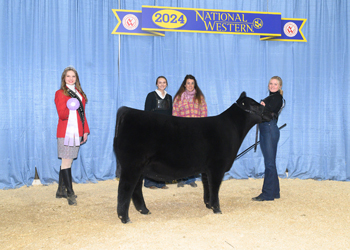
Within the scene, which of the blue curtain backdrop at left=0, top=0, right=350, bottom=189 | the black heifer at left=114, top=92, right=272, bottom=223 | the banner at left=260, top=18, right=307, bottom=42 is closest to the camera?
the black heifer at left=114, top=92, right=272, bottom=223

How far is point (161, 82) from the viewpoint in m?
4.36

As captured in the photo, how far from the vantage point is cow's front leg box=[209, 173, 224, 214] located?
3078mm

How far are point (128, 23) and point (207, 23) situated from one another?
139 cm

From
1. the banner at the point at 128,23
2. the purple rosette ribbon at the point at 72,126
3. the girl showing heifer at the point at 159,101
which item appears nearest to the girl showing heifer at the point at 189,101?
the girl showing heifer at the point at 159,101

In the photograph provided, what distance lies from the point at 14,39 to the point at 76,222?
326 cm

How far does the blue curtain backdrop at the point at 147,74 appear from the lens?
15.0ft

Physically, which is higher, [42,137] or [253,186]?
[42,137]

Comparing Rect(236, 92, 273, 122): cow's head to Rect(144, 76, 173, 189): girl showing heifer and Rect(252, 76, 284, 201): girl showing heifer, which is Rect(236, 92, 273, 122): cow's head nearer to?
Rect(252, 76, 284, 201): girl showing heifer

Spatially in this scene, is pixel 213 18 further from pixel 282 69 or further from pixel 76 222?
pixel 76 222

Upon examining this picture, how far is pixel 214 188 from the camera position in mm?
3115

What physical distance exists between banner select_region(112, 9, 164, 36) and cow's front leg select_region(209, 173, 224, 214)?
2.99m

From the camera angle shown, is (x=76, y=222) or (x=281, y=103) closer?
(x=76, y=222)

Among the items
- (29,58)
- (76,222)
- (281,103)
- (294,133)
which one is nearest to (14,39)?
(29,58)

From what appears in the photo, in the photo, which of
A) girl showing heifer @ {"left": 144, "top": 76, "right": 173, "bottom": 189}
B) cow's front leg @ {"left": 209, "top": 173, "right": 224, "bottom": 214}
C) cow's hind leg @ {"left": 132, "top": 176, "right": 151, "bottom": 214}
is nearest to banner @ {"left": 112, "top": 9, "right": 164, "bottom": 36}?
girl showing heifer @ {"left": 144, "top": 76, "right": 173, "bottom": 189}
